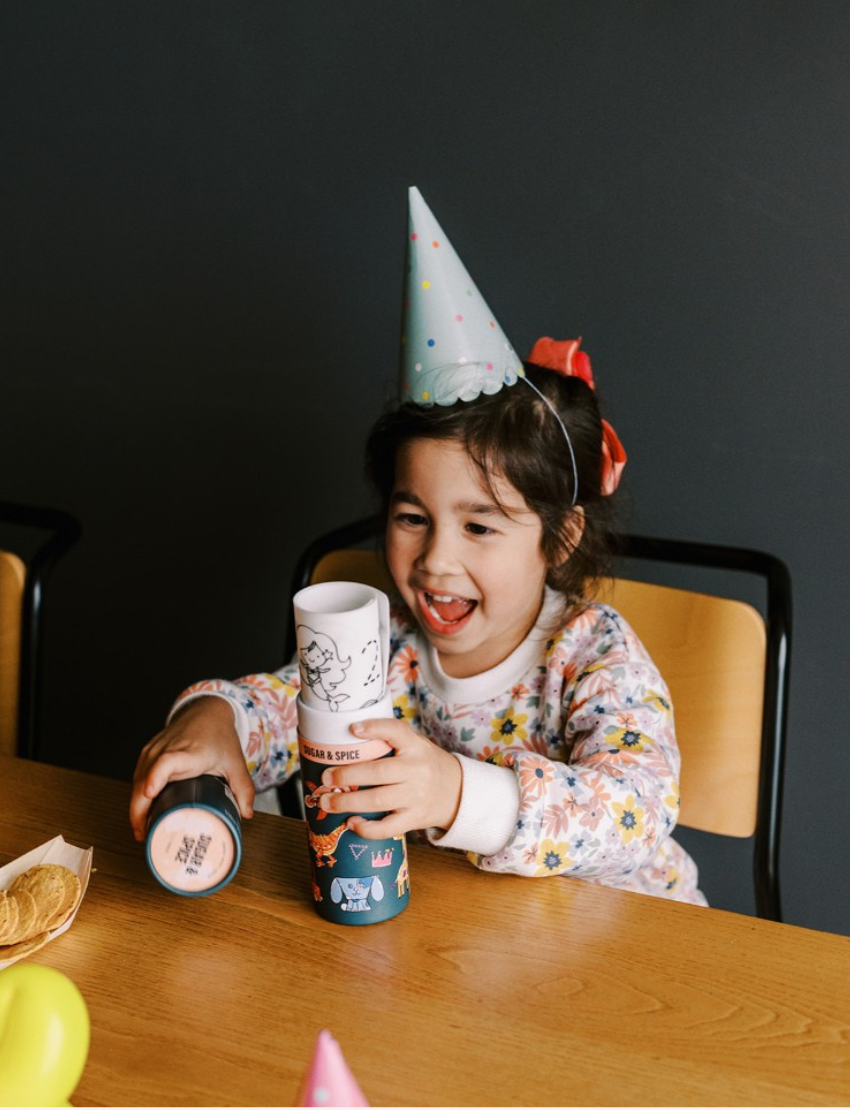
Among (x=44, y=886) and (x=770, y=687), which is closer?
(x=44, y=886)

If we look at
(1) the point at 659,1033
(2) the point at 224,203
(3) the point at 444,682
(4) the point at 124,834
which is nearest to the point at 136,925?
(4) the point at 124,834

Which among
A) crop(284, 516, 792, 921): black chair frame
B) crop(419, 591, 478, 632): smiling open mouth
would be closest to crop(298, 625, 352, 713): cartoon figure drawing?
crop(419, 591, 478, 632): smiling open mouth

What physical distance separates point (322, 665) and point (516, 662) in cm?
53

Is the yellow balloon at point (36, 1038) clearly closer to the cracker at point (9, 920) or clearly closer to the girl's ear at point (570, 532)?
the cracker at point (9, 920)

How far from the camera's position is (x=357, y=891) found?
0.74 meters

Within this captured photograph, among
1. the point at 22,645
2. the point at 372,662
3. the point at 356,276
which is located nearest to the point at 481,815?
the point at 372,662

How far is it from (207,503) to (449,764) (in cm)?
119

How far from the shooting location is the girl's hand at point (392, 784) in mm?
712

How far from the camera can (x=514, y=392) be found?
1.13 metres

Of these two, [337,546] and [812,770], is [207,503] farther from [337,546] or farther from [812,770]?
[812,770]

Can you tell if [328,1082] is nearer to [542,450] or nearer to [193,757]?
[193,757]

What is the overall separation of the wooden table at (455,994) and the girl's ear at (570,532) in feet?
1.50

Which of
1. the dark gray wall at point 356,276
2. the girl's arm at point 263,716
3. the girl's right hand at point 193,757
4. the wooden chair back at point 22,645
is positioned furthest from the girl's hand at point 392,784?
the dark gray wall at point 356,276

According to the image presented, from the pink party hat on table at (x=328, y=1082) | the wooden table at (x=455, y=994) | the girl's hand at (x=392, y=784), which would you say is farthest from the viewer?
the girl's hand at (x=392, y=784)
